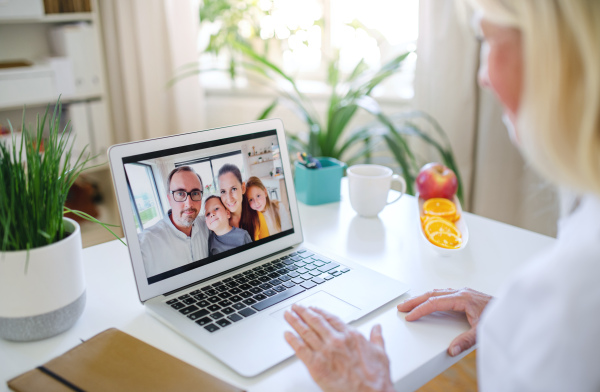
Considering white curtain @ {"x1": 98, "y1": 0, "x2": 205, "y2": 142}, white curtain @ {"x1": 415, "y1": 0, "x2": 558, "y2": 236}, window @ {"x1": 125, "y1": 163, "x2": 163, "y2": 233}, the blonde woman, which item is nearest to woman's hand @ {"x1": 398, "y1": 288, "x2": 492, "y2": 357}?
the blonde woman

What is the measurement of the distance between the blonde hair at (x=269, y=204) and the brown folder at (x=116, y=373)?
350mm

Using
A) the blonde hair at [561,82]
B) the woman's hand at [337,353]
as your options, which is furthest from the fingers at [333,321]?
the blonde hair at [561,82]

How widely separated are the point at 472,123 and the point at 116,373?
5.52 ft

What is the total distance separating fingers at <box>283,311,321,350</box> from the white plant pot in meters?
0.31

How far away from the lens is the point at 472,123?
6.61 ft

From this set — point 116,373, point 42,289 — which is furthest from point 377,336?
point 42,289

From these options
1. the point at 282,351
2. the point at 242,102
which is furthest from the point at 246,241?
the point at 242,102

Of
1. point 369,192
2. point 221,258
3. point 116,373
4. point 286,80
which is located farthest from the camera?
point 286,80

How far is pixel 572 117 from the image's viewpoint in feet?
1.75

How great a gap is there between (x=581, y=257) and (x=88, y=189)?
2.53 metres

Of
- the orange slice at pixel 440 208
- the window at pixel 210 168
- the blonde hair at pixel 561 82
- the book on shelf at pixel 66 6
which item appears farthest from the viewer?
the book on shelf at pixel 66 6

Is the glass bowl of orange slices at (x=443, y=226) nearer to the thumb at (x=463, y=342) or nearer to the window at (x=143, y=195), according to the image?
the thumb at (x=463, y=342)

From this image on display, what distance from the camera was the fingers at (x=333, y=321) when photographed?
73 cm

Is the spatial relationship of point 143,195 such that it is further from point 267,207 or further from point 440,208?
point 440,208
